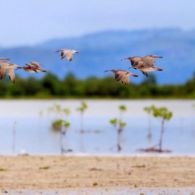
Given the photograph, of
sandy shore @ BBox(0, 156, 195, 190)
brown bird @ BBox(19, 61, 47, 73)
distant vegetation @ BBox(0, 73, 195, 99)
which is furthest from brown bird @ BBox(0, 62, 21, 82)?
distant vegetation @ BBox(0, 73, 195, 99)

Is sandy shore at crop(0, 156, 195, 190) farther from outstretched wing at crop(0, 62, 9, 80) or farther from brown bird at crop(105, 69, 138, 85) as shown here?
outstretched wing at crop(0, 62, 9, 80)

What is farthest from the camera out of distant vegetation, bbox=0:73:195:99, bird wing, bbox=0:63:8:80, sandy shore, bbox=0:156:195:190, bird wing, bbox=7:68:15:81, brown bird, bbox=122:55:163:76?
distant vegetation, bbox=0:73:195:99

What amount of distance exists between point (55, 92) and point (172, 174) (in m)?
53.2

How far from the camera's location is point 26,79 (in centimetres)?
7050

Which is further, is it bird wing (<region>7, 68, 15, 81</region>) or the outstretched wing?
bird wing (<region>7, 68, 15, 81</region>)

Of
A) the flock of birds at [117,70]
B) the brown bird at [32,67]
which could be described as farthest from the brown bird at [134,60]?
the brown bird at [32,67]

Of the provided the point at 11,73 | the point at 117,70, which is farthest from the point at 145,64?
the point at 11,73

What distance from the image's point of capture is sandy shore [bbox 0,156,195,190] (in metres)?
12.7

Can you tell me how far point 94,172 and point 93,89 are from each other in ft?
182

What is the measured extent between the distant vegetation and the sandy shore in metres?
51.0

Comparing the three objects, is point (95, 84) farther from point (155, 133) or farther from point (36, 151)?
point (36, 151)

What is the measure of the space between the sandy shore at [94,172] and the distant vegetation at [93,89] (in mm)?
51003

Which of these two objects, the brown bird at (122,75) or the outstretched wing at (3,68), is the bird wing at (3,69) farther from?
the brown bird at (122,75)

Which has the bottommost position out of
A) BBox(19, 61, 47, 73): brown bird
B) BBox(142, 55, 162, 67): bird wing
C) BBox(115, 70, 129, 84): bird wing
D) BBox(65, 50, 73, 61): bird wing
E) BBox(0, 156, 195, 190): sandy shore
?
BBox(0, 156, 195, 190): sandy shore
